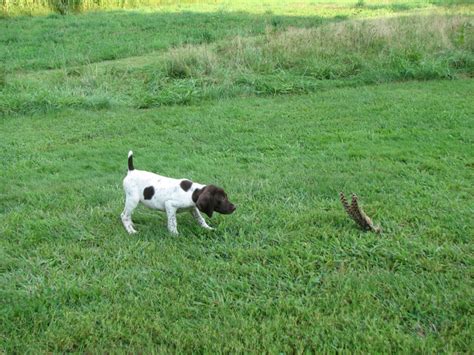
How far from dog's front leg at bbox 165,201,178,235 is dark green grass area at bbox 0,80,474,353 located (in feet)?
0.37

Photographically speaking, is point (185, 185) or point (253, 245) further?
point (185, 185)

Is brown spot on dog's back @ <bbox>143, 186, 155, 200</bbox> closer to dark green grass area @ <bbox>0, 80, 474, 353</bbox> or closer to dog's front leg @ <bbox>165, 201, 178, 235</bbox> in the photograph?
dog's front leg @ <bbox>165, 201, 178, 235</bbox>

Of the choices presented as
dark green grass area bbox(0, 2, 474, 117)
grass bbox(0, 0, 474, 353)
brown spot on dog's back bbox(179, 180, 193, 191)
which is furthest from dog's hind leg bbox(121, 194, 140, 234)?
dark green grass area bbox(0, 2, 474, 117)

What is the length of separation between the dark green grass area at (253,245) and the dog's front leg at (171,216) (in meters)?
0.11

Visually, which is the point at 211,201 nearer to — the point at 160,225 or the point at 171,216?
the point at 171,216

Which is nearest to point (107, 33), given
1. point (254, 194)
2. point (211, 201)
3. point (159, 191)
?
point (254, 194)

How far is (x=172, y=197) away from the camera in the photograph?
4434 millimetres

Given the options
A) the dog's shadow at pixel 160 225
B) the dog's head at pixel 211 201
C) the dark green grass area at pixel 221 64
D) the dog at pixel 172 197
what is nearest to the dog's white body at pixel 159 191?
the dog at pixel 172 197

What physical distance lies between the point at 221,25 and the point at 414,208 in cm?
1313

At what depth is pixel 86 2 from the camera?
20.6 meters

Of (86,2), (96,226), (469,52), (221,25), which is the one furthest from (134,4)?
(96,226)

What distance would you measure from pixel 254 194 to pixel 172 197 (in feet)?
3.72

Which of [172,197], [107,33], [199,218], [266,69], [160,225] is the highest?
[107,33]

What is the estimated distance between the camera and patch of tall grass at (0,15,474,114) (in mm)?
9641
